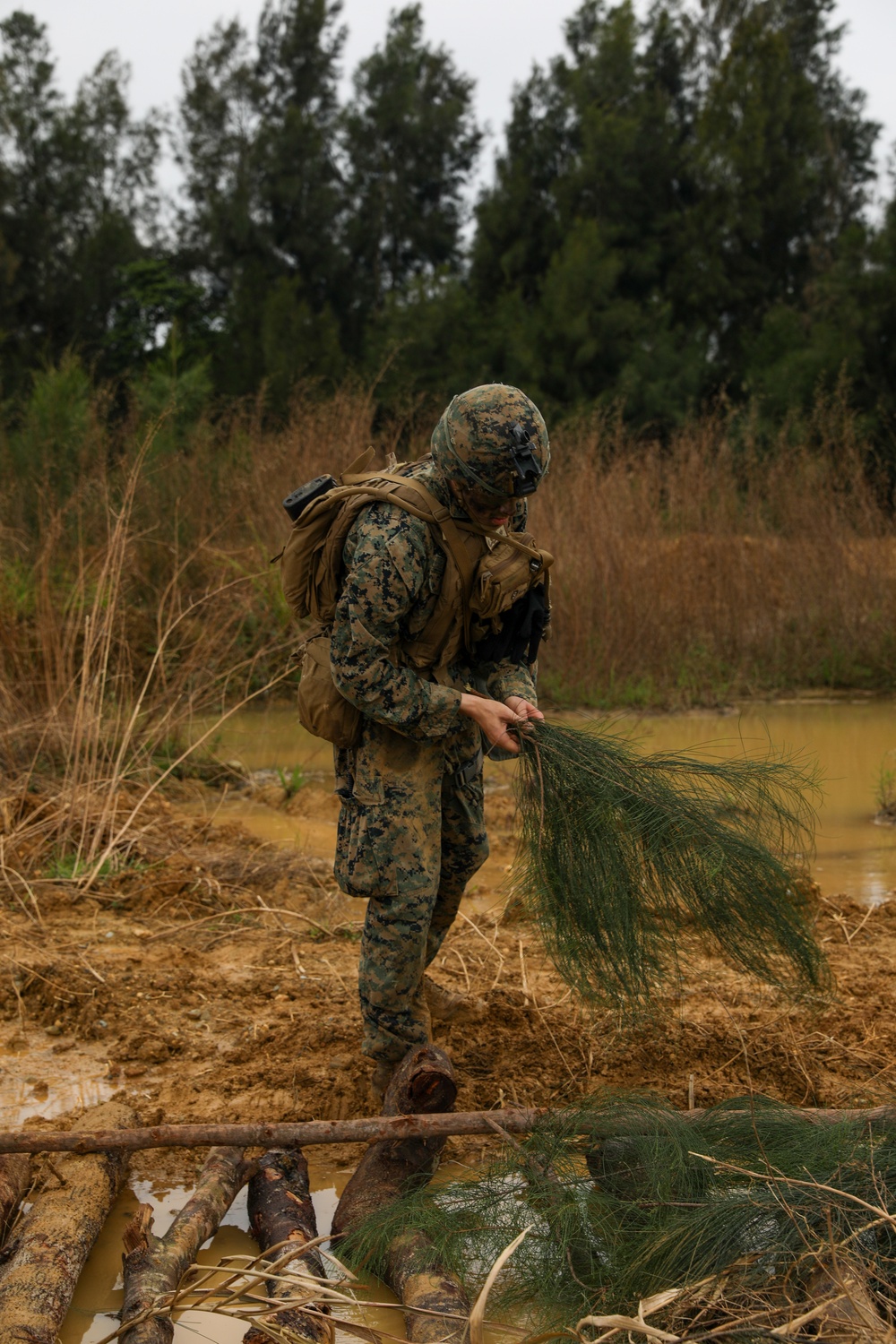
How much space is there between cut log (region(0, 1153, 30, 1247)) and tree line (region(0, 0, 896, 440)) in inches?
742

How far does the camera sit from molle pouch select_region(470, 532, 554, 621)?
10.9ft

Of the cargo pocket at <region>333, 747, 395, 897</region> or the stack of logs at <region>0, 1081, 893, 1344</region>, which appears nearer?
the stack of logs at <region>0, 1081, 893, 1344</region>

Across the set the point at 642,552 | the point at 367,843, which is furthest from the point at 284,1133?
the point at 642,552

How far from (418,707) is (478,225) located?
2587 cm

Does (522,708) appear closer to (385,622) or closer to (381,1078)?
(385,622)

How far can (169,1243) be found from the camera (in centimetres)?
283

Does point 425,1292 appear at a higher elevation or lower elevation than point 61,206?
lower

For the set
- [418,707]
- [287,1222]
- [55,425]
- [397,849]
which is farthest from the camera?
[55,425]

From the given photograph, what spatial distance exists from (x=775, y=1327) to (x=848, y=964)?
2746mm

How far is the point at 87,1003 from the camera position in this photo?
445 centimetres

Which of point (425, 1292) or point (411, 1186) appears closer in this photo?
point (425, 1292)

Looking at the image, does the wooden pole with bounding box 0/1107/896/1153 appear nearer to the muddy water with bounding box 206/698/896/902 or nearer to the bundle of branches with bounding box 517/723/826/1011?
the bundle of branches with bounding box 517/723/826/1011

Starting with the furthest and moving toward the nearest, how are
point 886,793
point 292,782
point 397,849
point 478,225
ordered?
point 478,225, point 292,782, point 886,793, point 397,849

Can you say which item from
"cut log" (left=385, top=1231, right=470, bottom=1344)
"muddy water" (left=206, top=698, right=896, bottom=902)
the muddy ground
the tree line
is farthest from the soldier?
the tree line
